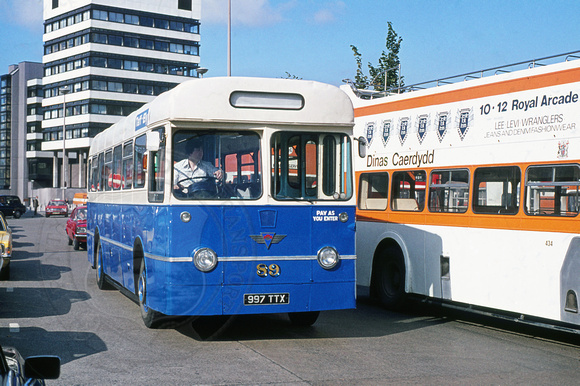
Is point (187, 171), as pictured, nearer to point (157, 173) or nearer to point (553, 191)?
point (157, 173)

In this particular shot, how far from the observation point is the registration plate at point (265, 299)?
907 cm

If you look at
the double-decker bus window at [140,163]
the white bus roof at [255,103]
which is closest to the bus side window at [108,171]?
the double-decker bus window at [140,163]

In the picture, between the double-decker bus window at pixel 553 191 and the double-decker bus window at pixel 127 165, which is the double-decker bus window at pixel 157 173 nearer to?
the double-decker bus window at pixel 127 165

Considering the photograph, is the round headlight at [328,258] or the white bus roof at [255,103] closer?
the white bus roof at [255,103]

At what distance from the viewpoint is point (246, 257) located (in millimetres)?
9109

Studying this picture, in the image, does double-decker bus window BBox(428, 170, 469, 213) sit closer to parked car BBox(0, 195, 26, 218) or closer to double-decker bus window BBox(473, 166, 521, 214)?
double-decker bus window BBox(473, 166, 521, 214)

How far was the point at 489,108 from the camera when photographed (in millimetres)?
10695

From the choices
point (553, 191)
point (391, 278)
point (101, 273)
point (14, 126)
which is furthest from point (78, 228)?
point (14, 126)

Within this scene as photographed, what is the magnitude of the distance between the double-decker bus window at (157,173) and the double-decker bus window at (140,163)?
515 millimetres

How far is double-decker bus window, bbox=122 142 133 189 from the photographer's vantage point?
11.5m

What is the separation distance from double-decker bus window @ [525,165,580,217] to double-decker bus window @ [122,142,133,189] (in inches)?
230

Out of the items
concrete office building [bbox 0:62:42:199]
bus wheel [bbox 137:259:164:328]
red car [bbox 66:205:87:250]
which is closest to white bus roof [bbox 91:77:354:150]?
bus wheel [bbox 137:259:164:328]

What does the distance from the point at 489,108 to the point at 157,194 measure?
4896 mm

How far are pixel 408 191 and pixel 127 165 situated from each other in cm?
466
